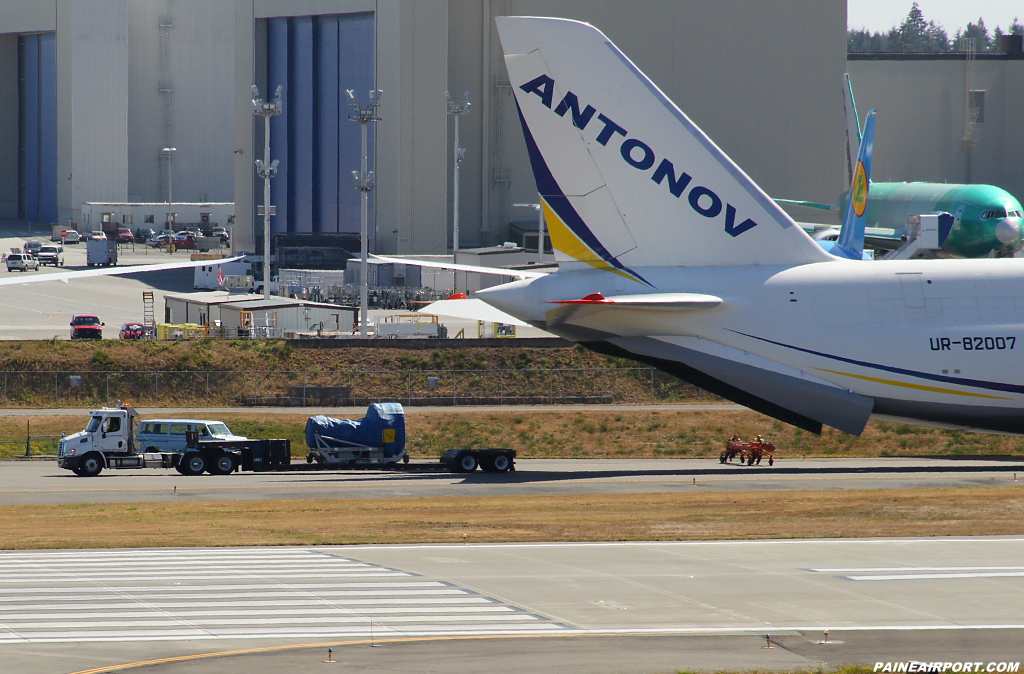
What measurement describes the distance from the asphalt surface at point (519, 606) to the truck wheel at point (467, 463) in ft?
57.0

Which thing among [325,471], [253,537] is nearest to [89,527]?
[253,537]

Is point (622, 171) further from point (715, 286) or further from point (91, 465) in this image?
point (91, 465)

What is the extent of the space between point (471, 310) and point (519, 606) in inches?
759

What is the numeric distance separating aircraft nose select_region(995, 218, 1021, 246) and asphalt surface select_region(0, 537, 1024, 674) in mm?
75113

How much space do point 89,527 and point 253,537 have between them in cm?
514

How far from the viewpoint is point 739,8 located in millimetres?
129250

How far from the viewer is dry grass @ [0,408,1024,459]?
48.1 m

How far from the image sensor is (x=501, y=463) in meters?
41.4

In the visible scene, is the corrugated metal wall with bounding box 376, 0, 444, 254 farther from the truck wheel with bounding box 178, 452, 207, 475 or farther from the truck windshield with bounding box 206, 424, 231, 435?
the truck wheel with bounding box 178, 452, 207, 475

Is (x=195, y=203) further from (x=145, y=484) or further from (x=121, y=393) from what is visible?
(x=145, y=484)

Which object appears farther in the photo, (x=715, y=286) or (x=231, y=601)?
(x=715, y=286)

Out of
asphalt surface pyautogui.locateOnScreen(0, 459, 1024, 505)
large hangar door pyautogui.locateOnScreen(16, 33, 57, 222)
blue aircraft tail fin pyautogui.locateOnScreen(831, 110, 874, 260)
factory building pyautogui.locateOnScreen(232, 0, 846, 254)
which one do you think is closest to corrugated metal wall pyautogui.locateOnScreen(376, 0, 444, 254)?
factory building pyautogui.locateOnScreen(232, 0, 846, 254)

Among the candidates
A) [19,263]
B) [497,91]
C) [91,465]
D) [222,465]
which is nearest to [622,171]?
[222,465]

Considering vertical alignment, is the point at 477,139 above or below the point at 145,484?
above
